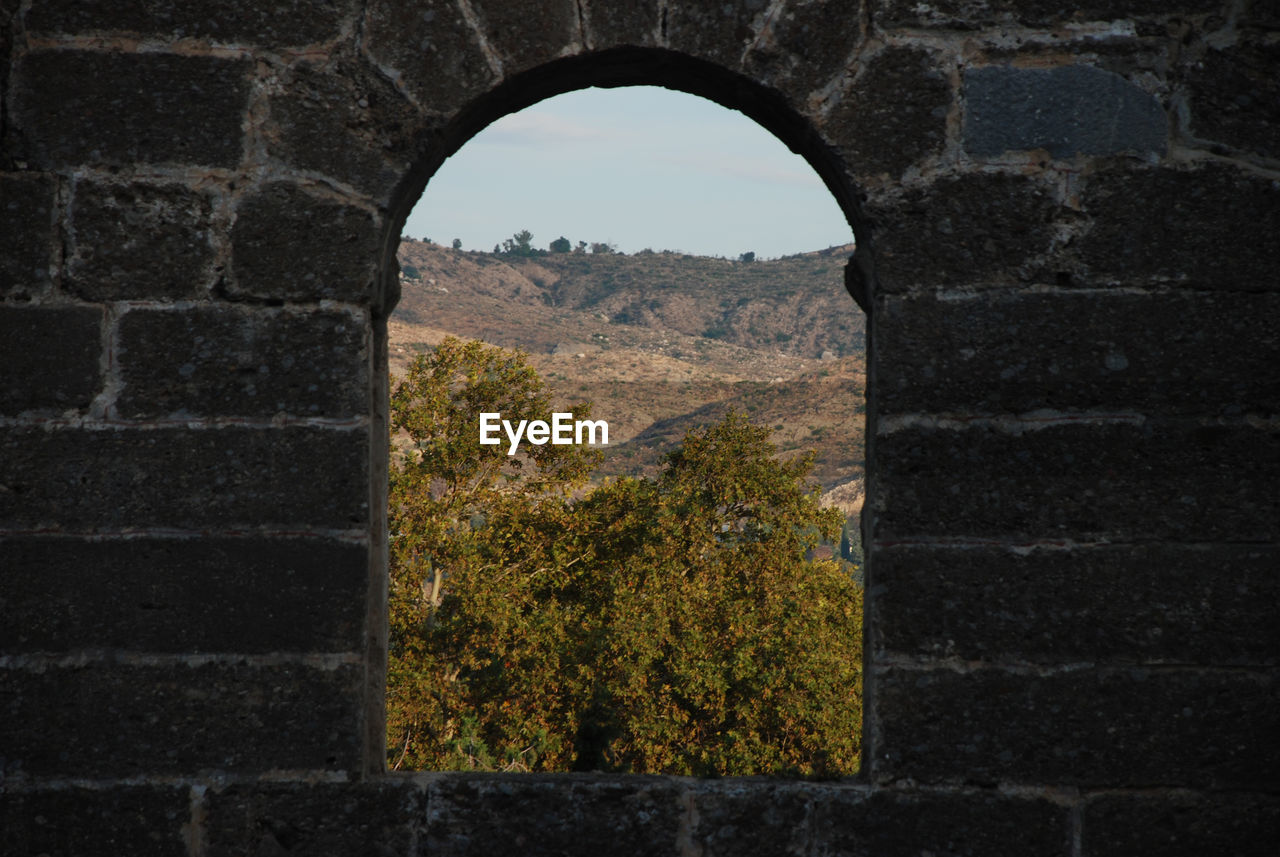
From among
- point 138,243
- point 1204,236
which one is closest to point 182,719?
point 138,243

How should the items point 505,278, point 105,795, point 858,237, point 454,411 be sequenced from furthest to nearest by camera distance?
point 505,278 → point 454,411 → point 858,237 → point 105,795

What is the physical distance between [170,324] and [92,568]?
0.60 m

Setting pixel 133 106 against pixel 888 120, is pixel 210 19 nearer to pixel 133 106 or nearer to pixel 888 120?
pixel 133 106

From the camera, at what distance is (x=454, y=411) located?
2059 centimetres

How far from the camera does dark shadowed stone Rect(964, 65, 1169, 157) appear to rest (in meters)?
2.82

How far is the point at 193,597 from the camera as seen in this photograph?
2.82 m

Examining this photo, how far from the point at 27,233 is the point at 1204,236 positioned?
276 cm

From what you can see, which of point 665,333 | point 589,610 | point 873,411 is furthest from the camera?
point 665,333

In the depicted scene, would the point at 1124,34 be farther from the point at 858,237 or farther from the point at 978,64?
the point at 858,237

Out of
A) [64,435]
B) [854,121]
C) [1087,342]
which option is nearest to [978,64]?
[854,121]

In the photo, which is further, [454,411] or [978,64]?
[454,411]

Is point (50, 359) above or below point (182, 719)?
above

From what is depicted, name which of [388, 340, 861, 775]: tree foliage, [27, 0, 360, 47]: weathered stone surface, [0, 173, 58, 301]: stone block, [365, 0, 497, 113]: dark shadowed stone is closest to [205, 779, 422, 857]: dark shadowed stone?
[0, 173, 58, 301]: stone block

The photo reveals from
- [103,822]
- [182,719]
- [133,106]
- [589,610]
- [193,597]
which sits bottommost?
[589,610]
